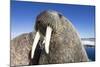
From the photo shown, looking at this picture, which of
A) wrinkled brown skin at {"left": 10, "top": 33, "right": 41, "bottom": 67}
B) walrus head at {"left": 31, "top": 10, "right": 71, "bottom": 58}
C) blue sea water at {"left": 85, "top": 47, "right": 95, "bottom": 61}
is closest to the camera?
wrinkled brown skin at {"left": 10, "top": 33, "right": 41, "bottom": 67}

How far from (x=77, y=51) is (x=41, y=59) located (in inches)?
17.5

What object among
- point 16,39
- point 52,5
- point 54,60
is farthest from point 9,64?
point 52,5

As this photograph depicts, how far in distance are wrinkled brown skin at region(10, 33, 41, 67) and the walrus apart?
0.14ft

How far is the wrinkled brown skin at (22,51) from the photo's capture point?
2.30 m

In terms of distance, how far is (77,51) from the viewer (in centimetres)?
261

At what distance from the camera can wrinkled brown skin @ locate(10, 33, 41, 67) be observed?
7.56ft

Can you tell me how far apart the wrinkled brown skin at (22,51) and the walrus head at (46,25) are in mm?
49

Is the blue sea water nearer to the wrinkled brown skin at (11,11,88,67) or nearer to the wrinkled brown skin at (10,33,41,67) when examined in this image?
the wrinkled brown skin at (11,11,88,67)

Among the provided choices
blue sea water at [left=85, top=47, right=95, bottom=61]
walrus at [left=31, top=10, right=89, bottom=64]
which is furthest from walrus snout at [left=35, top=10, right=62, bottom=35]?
blue sea water at [left=85, top=47, right=95, bottom=61]

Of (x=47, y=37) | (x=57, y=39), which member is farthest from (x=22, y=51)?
(x=57, y=39)

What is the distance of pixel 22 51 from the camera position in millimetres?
2354

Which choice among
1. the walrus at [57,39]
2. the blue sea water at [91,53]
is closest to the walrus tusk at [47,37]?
the walrus at [57,39]
